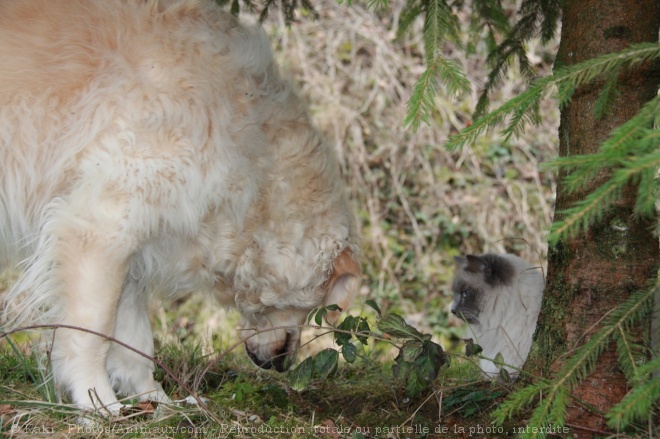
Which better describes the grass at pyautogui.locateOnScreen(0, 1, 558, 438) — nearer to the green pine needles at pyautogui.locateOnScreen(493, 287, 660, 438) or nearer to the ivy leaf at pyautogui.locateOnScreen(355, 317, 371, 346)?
the ivy leaf at pyautogui.locateOnScreen(355, 317, 371, 346)

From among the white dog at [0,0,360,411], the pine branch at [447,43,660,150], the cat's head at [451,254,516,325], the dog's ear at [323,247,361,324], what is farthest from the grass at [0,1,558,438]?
the pine branch at [447,43,660,150]

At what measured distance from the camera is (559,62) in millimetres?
2861

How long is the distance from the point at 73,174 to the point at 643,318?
236 centimetres

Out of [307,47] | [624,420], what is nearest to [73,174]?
[624,420]

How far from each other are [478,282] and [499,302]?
190mm

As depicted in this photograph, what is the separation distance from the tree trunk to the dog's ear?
46.3 inches

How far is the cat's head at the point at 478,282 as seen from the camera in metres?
3.85

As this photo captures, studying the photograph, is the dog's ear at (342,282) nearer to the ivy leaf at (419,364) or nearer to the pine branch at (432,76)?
the ivy leaf at (419,364)

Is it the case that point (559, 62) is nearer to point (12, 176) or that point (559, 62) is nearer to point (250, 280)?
point (250, 280)

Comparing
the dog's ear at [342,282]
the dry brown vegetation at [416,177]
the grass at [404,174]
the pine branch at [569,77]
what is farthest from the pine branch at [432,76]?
the dry brown vegetation at [416,177]

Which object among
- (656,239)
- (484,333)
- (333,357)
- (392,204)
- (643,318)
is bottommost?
(392,204)

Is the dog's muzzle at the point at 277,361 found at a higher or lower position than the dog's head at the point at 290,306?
lower

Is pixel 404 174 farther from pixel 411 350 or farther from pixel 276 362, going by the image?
pixel 411 350

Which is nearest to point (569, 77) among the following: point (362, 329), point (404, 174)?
point (362, 329)
